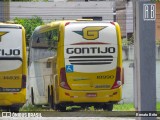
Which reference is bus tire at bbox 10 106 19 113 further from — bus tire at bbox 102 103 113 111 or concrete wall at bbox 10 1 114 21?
concrete wall at bbox 10 1 114 21

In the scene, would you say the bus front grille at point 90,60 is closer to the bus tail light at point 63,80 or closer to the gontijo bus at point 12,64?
A: the bus tail light at point 63,80

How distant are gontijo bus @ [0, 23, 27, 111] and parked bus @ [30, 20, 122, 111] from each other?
1.08 meters

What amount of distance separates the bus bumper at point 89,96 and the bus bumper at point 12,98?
1.12 m

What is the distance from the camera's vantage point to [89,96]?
1566 cm

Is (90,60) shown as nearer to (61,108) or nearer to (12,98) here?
(61,108)

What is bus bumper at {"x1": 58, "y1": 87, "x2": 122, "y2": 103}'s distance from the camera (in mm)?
15492

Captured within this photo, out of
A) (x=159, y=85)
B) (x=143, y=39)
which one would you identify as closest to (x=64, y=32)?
(x=159, y=85)

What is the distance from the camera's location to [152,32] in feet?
27.0

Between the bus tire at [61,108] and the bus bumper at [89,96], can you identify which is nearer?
the bus bumper at [89,96]

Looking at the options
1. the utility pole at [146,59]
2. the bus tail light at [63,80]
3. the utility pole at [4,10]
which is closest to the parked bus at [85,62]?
the bus tail light at [63,80]

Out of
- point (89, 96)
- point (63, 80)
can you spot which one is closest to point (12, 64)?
point (63, 80)

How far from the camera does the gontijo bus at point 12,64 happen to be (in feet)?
48.9

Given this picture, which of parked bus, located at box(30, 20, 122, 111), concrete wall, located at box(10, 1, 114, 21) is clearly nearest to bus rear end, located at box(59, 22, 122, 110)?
parked bus, located at box(30, 20, 122, 111)

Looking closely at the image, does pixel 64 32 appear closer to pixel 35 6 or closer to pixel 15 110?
pixel 15 110
